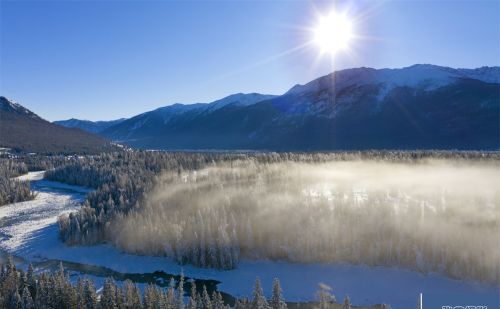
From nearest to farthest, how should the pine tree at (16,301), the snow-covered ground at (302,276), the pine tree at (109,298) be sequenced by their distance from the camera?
1. the pine tree at (109,298)
2. the pine tree at (16,301)
3. the snow-covered ground at (302,276)

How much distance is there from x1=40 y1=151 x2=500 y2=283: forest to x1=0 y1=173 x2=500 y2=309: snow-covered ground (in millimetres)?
1907

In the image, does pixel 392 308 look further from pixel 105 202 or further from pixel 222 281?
pixel 105 202

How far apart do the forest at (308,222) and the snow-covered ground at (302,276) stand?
1.91m

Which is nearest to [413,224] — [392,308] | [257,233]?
[392,308]

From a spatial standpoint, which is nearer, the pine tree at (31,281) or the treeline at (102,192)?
the pine tree at (31,281)

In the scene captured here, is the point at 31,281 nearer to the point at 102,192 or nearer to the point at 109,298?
the point at 109,298


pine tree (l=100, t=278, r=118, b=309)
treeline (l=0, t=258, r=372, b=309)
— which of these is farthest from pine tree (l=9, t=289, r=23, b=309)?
pine tree (l=100, t=278, r=118, b=309)

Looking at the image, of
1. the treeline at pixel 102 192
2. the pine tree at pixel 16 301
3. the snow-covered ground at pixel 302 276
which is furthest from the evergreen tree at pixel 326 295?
the treeline at pixel 102 192

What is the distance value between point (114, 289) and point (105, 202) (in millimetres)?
60647

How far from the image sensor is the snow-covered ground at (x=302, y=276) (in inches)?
2311

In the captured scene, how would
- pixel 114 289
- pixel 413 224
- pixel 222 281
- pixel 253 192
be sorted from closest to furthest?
pixel 114 289, pixel 222 281, pixel 413 224, pixel 253 192

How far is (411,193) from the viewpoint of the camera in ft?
336

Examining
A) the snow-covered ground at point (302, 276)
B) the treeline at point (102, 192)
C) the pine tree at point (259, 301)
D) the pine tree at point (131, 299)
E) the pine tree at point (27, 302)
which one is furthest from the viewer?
the treeline at point (102, 192)

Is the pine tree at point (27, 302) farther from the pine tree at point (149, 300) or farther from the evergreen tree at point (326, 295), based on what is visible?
the evergreen tree at point (326, 295)
